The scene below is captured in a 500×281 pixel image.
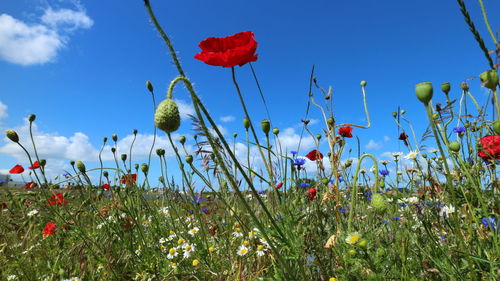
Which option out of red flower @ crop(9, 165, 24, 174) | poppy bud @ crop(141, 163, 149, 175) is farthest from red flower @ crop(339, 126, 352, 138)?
red flower @ crop(9, 165, 24, 174)

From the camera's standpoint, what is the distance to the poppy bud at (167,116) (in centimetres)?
88

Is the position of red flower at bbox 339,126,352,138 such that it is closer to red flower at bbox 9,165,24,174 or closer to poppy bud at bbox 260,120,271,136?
poppy bud at bbox 260,120,271,136

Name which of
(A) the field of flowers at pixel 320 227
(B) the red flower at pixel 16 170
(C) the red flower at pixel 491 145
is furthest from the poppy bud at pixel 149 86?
(B) the red flower at pixel 16 170

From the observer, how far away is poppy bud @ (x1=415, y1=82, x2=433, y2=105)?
1.01 m

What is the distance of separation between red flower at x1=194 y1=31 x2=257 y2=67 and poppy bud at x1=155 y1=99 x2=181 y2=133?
1.15 ft

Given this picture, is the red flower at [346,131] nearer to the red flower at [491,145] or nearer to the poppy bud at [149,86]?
the red flower at [491,145]

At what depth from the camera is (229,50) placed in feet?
3.85

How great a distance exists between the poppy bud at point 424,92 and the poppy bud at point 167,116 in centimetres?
74

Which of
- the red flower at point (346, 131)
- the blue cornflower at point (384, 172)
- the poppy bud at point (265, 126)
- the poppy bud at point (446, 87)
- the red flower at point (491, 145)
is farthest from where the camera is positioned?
the blue cornflower at point (384, 172)

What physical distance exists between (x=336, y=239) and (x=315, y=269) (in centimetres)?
26

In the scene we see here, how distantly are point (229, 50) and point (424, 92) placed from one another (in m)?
0.66

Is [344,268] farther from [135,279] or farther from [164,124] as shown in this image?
[135,279]

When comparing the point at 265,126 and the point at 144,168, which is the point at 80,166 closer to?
the point at 144,168

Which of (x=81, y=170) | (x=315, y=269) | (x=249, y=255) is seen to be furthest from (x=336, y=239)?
(x=81, y=170)
